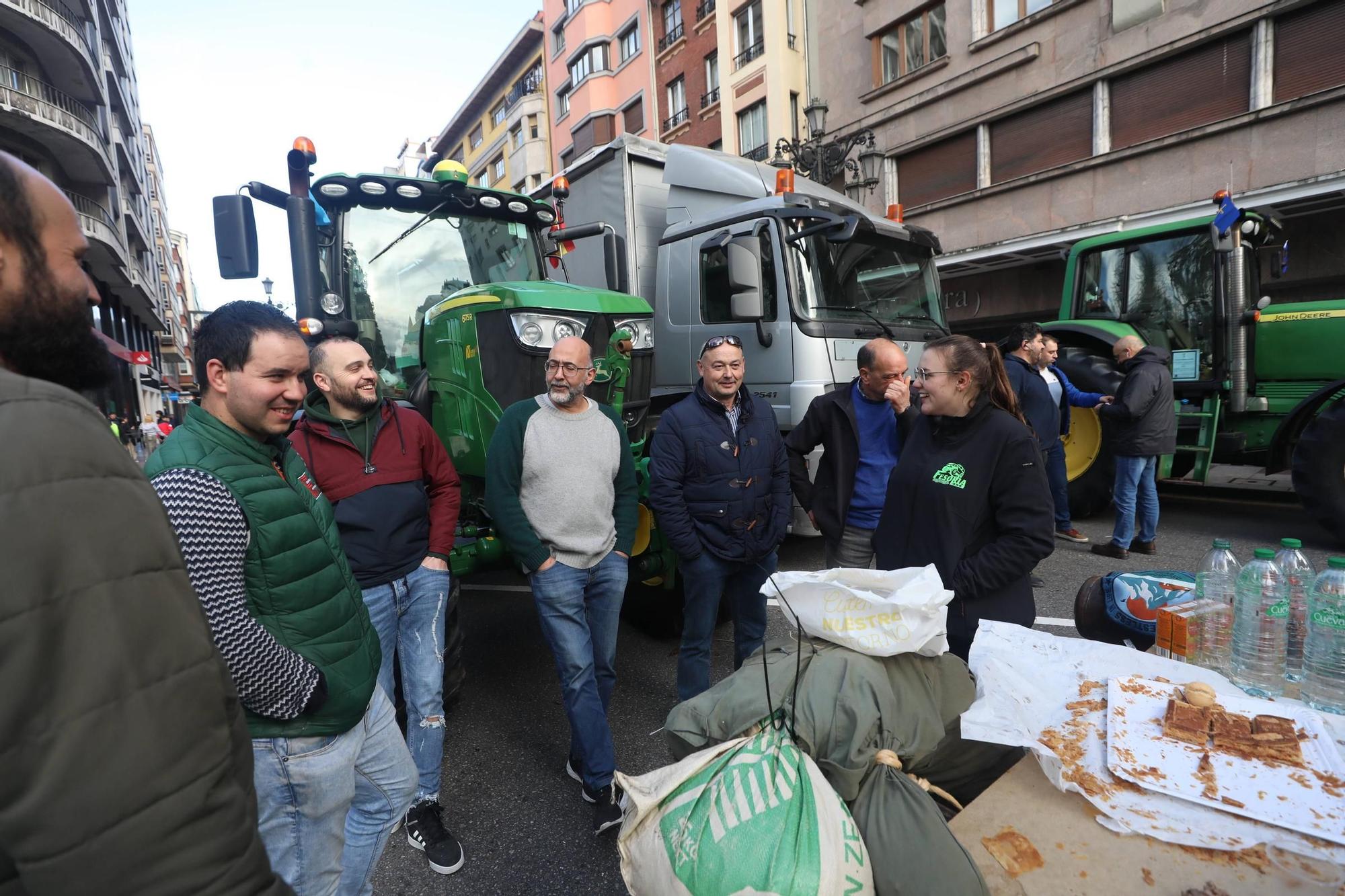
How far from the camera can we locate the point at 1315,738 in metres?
1.32

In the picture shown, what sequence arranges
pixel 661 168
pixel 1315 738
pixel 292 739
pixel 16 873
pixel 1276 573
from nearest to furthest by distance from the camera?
pixel 16 873, pixel 1315 738, pixel 292 739, pixel 1276 573, pixel 661 168

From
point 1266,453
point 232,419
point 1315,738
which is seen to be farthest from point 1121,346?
point 232,419

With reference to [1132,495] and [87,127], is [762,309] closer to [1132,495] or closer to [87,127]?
[1132,495]

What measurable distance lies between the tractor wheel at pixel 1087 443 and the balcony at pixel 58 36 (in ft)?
80.4

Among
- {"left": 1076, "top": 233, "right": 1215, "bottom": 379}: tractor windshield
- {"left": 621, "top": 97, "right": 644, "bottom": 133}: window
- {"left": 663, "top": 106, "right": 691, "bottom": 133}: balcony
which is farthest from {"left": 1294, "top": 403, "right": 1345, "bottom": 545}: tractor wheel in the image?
{"left": 621, "top": 97, "right": 644, "bottom": 133}: window

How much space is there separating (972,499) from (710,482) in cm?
110

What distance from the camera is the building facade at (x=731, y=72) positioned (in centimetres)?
1716

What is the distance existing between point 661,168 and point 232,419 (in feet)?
18.4

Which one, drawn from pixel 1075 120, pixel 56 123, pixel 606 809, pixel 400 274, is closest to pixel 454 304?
pixel 400 274

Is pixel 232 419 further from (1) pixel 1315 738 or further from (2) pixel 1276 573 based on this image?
(2) pixel 1276 573

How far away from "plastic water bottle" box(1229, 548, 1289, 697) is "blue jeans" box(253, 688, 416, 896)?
7.22 ft

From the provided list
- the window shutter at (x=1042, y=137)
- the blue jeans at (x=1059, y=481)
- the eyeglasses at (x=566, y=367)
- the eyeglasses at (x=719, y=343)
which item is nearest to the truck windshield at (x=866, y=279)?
the blue jeans at (x=1059, y=481)

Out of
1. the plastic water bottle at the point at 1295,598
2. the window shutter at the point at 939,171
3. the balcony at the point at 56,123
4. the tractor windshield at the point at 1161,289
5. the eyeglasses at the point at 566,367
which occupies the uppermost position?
the balcony at the point at 56,123

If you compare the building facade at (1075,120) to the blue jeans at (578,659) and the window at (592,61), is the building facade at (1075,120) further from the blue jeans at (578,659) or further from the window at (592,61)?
the blue jeans at (578,659)
